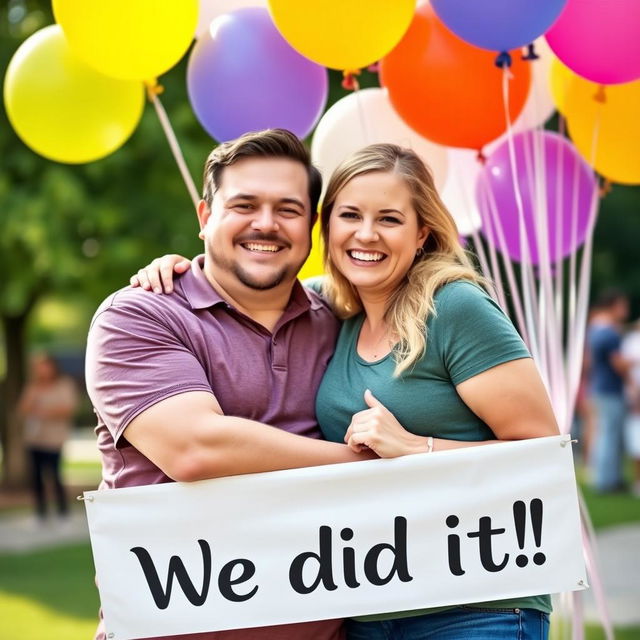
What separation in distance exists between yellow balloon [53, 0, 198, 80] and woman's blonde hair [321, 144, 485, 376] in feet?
3.02

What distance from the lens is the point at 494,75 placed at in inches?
139

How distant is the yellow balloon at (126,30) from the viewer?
328cm

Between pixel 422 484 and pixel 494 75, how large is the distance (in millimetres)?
1618

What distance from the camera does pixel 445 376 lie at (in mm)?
2602

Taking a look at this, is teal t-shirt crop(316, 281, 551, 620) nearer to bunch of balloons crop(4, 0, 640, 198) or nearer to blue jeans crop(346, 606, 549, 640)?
blue jeans crop(346, 606, 549, 640)

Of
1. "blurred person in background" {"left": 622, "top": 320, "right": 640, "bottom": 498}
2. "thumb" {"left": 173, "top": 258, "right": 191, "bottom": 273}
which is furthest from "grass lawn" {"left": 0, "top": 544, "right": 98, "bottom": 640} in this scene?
"blurred person in background" {"left": 622, "top": 320, "right": 640, "bottom": 498}

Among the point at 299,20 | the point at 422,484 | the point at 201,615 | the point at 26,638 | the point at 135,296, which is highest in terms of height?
the point at 299,20

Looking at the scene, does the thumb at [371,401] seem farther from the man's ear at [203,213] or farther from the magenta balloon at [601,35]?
the magenta balloon at [601,35]

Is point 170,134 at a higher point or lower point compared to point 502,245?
higher

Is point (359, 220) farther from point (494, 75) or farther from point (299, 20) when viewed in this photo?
point (494, 75)

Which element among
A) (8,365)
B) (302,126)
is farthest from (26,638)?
(8,365)

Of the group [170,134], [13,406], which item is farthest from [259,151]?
[13,406]

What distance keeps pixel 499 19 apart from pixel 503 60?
0.20 m

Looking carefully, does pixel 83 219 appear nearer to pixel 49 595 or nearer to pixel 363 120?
pixel 49 595
